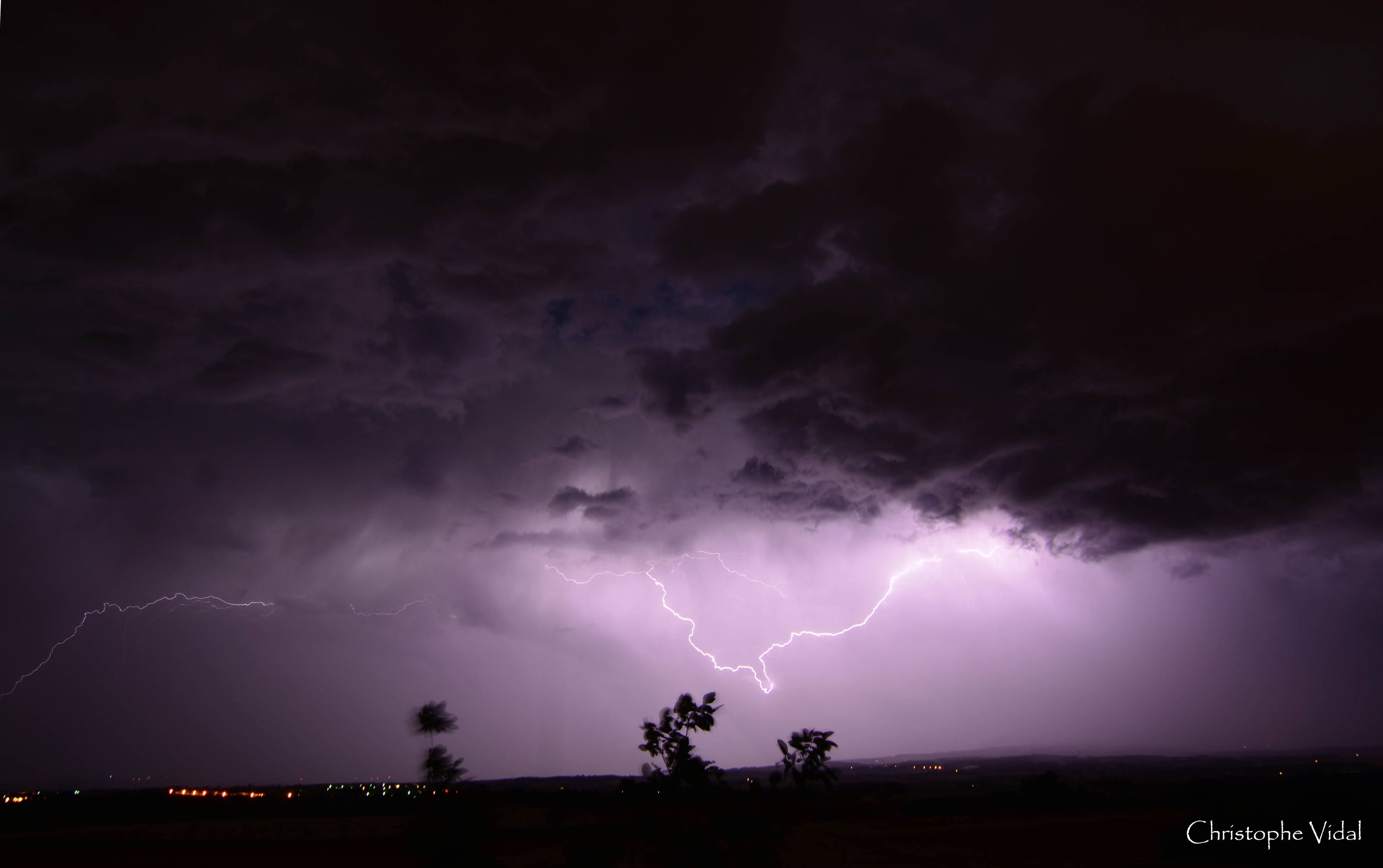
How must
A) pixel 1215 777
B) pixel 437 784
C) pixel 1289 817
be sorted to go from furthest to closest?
pixel 1215 777
pixel 1289 817
pixel 437 784

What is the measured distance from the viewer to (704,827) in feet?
24.2

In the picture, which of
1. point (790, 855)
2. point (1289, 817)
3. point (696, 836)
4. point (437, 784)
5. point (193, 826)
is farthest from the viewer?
point (193, 826)

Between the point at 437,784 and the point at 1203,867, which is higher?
the point at 437,784

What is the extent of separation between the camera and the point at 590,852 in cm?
774

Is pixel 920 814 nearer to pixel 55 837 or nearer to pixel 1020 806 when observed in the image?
pixel 1020 806

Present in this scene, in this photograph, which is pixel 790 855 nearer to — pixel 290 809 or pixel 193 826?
pixel 193 826

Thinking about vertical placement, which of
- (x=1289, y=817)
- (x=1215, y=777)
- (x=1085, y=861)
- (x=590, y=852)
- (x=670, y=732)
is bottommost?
(x=1215, y=777)

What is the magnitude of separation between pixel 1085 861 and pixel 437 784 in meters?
28.9

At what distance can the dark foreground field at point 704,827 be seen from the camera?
738 centimetres

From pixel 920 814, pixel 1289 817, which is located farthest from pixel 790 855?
pixel 920 814

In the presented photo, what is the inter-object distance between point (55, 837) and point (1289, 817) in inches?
2230

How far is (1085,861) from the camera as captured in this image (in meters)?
28.3

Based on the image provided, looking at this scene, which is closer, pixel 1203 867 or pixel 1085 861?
pixel 1203 867

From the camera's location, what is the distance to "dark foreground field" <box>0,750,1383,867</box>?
7383 mm
